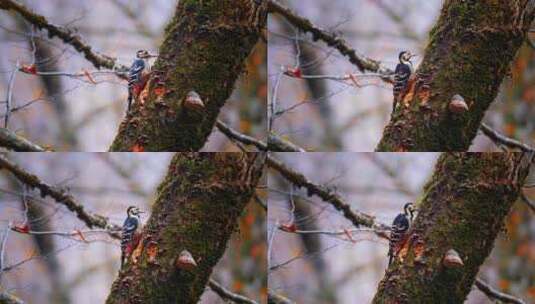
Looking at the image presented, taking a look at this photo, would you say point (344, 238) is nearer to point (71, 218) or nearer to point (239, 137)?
point (239, 137)

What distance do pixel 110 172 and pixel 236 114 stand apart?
427mm

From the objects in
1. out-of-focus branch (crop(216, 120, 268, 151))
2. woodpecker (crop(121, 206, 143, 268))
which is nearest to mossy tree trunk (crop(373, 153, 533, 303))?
out-of-focus branch (crop(216, 120, 268, 151))

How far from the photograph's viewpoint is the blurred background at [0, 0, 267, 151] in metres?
3.24

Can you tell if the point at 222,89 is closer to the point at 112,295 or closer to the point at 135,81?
the point at 135,81

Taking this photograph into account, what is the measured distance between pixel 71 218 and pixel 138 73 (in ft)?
1.62

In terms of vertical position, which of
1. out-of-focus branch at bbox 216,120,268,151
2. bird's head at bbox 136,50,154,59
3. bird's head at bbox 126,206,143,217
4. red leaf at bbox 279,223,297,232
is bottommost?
red leaf at bbox 279,223,297,232

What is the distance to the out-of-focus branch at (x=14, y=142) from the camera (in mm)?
3213

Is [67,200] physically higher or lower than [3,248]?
higher

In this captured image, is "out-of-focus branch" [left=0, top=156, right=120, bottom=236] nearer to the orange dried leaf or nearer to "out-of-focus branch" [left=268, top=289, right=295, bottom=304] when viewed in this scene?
the orange dried leaf

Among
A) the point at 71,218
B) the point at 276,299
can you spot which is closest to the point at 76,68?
the point at 71,218

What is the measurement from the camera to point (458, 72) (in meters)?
3.22

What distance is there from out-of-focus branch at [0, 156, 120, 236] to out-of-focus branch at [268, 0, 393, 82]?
2.75 feet

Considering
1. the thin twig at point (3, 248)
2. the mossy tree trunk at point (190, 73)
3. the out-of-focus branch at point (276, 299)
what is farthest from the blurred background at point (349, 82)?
the thin twig at point (3, 248)

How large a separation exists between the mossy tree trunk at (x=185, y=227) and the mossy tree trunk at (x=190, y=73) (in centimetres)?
9
